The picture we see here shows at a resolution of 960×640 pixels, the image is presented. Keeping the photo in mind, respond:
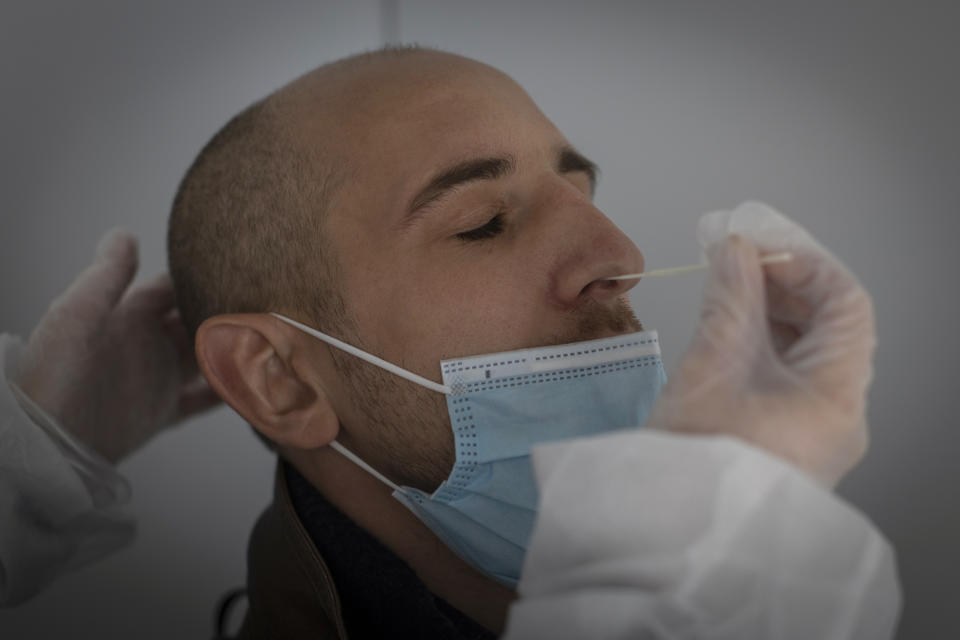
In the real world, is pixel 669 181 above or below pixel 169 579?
above

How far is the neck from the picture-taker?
1.39m

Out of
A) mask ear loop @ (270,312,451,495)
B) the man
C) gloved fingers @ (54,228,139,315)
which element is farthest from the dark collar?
gloved fingers @ (54,228,139,315)

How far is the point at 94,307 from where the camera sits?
5.60 feet

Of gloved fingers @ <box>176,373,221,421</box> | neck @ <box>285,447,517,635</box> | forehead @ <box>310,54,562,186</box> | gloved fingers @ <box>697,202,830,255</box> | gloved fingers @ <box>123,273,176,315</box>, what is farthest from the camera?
gloved fingers @ <box>176,373,221,421</box>

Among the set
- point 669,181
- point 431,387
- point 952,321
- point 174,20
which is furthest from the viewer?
point 174,20

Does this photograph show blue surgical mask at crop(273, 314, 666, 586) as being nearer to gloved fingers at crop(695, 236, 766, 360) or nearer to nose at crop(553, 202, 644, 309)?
nose at crop(553, 202, 644, 309)

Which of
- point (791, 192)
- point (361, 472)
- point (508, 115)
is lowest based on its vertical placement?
point (361, 472)

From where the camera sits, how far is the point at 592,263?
115 centimetres

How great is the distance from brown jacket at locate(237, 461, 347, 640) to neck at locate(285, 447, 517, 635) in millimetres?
116

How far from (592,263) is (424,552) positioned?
638 millimetres

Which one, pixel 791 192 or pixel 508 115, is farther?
pixel 791 192

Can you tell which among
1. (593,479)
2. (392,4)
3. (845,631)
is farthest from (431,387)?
(392,4)

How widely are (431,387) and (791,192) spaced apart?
1.04 meters

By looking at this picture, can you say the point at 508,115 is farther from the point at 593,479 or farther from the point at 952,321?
the point at 952,321
